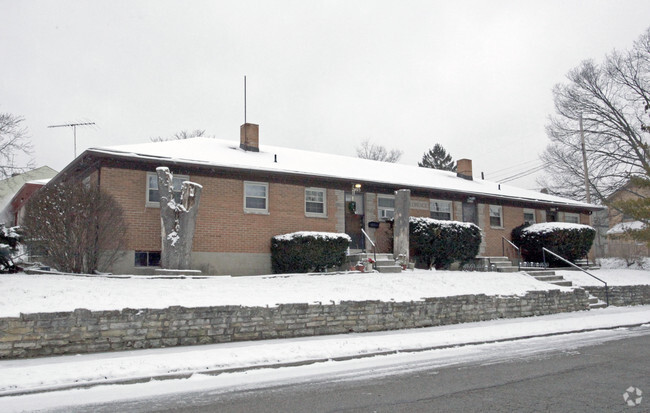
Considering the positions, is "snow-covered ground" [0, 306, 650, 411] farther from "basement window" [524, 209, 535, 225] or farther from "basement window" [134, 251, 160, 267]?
"basement window" [524, 209, 535, 225]

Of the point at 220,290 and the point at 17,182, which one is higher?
the point at 17,182

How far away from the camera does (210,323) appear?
1052 centimetres

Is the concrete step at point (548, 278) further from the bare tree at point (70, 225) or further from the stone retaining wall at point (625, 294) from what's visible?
the bare tree at point (70, 225)

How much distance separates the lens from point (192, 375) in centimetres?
794

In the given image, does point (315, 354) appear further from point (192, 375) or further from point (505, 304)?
point (505, 304)

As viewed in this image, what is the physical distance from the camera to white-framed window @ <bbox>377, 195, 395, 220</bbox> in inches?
796

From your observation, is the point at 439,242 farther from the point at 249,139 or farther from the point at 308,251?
the point at 249,139

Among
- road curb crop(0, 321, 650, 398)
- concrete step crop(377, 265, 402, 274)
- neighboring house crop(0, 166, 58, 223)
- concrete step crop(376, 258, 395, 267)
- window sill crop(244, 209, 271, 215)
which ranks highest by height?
neighboring house crop(0, 166, 58, 223)

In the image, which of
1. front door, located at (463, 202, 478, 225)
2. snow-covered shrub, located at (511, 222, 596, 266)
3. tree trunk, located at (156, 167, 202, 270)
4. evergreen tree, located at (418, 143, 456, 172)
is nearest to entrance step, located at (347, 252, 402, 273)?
tree trunk, located at (156, 167, 202, 270)

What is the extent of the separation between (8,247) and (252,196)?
740 cm

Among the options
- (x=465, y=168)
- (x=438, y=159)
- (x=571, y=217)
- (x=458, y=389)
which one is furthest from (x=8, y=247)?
(x=438, y=159)

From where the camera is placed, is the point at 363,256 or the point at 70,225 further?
the point at 363,256

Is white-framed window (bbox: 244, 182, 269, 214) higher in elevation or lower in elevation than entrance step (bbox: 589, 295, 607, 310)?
higher

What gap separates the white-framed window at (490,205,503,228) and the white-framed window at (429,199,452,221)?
9.37 feet
